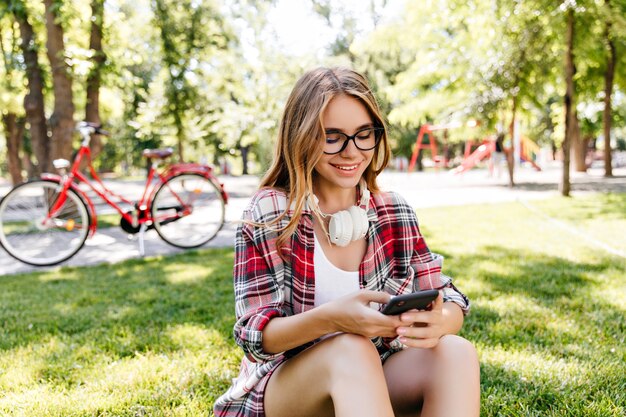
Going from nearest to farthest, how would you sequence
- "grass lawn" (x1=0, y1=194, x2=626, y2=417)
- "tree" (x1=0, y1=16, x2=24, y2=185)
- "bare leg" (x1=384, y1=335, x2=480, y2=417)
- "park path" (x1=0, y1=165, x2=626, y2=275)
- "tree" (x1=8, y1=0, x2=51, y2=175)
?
"bare leg" (x1=384, y1=335, x2=480, y2=417), "grass lawn" (x1=0, y1=194, x2=626, y2=417), "park path" (x1=0, y1=165, x2=626, y2=275), "tree" (x1=8, y1=0, x2=51, y2=175), "tree" (x1=0, y1=16, x2=24, y2=185)

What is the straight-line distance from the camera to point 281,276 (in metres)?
1.57

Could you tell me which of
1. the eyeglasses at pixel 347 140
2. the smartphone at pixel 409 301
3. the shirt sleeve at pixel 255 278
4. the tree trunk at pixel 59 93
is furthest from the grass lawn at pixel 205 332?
the tree trunk at pixel 59 93

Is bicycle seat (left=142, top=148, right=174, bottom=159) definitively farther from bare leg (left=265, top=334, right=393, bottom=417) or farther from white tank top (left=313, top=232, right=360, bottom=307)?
bare leg (left=265, top=334, right=393, bottom=417)

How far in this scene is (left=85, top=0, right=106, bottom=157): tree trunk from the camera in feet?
24.0

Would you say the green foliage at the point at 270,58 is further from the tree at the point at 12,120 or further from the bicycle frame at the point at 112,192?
the bicycle frame at the point at 112,192

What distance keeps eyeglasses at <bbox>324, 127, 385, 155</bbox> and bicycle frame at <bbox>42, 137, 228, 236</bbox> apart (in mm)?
3854

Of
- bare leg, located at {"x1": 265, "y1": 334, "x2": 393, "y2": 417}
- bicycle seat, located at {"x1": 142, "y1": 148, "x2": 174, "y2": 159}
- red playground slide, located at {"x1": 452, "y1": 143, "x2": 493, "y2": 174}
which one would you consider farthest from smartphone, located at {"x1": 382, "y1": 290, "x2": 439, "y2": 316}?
red playground slide, located at {"x1": 452, "y1": 143, "x2": 493, "y2": 174}

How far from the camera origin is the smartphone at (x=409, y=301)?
1328 millimetres

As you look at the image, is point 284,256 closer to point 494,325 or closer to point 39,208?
point 494,325

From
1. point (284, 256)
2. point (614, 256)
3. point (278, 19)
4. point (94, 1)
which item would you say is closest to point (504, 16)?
point (614, 256)

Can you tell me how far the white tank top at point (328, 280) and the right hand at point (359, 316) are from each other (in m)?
0.21

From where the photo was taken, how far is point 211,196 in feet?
18.9

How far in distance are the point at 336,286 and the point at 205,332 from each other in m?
1.54

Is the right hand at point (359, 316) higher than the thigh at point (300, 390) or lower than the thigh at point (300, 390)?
higher
